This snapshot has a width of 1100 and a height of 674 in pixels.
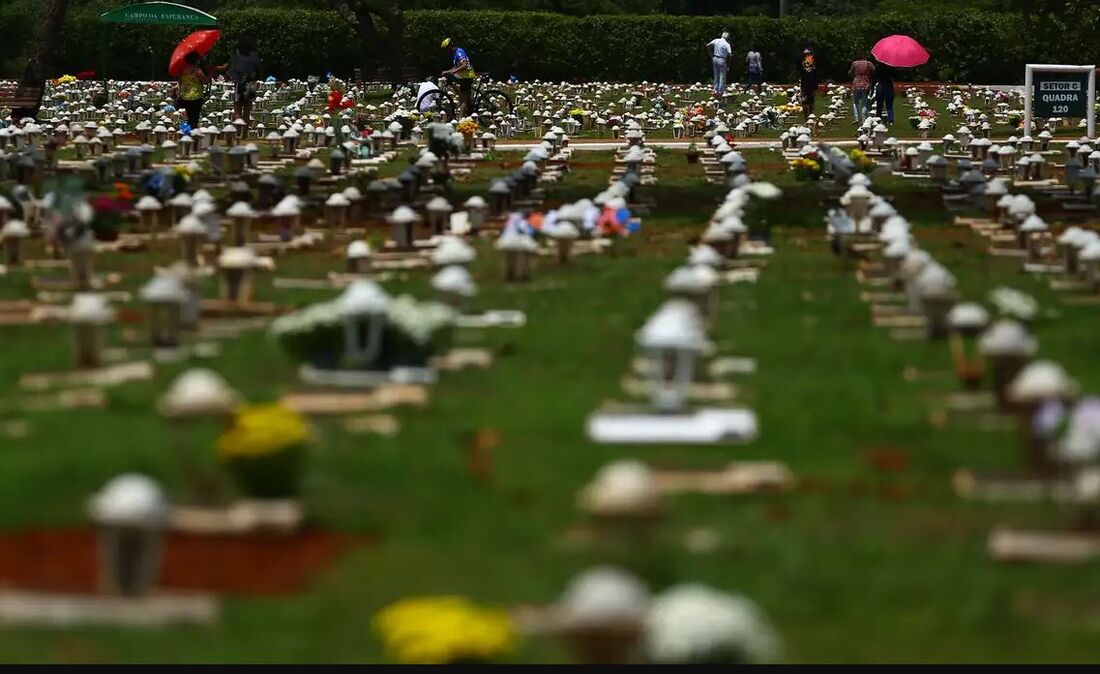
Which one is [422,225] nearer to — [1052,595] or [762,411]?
[762,411]

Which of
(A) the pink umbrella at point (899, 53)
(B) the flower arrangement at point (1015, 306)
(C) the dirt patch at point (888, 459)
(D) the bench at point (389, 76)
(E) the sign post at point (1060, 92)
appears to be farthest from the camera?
(D) the bench at point (389, 76)

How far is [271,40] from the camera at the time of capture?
6069 centimetres

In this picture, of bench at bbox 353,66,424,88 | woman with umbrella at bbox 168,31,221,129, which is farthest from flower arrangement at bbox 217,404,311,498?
bench at bbox 353,66,424,88

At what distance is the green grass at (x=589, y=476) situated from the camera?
7273 mm

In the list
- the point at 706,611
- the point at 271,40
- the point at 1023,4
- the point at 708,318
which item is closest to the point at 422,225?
the point at 708,318

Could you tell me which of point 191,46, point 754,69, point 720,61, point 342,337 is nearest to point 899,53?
point 720,61

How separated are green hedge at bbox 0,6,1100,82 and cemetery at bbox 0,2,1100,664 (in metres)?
39.4

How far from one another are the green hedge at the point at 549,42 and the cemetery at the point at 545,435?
129 ft

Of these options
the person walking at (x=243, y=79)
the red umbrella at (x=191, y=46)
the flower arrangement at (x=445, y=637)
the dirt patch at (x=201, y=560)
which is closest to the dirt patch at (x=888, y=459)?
the dirt patch at (x=201, y=560)

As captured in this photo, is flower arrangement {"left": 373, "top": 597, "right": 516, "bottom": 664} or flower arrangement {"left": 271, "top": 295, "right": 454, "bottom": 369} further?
flower arrangement {"left": 271, "top": 295, "right": 454, "bottom": 369}

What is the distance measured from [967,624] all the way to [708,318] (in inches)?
237

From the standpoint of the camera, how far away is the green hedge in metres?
60.3

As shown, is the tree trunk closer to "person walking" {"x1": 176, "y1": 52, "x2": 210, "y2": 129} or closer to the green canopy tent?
"person walking" {"x1": 176, "y1": 52, "x2": 210, "y2": 129}

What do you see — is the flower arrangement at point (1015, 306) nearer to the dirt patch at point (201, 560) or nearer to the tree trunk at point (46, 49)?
the dirt patch at point (201, 560)
